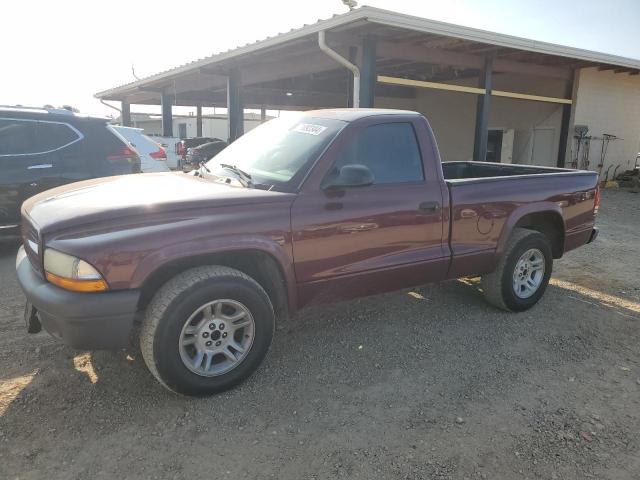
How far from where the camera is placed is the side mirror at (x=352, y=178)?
329 cm

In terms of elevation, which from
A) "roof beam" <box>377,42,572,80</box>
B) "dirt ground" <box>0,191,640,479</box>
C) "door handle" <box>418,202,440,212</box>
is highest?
"roof beam" <box>377,42,572,80</box>

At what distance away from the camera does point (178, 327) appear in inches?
113

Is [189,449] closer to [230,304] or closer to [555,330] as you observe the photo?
[230,304]

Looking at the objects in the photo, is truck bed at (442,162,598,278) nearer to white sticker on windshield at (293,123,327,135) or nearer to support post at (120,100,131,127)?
white sticker on windshield at (293,123,327,135)

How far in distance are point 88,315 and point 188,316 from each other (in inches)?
21.2

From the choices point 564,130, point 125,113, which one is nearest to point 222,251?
point 564,130

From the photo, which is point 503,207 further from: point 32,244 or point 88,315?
point 32,244

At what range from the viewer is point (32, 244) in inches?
123

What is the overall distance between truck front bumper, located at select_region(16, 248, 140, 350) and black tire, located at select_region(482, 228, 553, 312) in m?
3.16

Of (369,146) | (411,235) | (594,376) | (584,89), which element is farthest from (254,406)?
(584,89)

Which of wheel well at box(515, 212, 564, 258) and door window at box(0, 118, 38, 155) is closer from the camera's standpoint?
wheel well at box(515, 212, 564, 258)

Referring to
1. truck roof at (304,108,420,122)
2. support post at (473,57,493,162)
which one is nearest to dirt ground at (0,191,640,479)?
truck roof at (304,108,420,122)

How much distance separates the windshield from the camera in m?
3.46

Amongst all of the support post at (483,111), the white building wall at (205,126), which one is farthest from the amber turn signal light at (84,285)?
the white building wall at (205,126)
